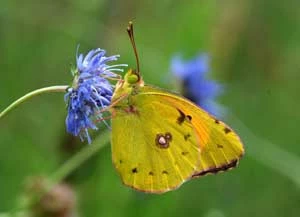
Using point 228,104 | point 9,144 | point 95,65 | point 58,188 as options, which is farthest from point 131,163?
point 228,104

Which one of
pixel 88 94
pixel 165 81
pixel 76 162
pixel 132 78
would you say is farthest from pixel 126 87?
pixel 165 81

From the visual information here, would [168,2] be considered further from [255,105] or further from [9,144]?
[9,144]

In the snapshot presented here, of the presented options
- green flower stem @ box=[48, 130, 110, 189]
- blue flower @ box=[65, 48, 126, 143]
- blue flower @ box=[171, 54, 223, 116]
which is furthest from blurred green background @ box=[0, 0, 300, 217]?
blue flower @ box=[65, 48, 126, 143]

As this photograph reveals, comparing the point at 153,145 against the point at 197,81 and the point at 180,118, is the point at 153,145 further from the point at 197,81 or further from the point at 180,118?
the point at 197,81

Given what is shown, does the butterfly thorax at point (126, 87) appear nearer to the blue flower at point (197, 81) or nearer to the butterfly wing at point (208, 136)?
the butterfly wing at point (208, 136)

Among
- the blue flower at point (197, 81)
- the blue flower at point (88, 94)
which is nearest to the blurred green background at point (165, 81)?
the blue flower at point (197, 81)

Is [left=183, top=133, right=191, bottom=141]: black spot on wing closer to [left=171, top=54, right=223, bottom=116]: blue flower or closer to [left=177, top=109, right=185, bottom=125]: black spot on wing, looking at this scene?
[left=177, top=109, right=185, bottom=125]: black spot on wing
